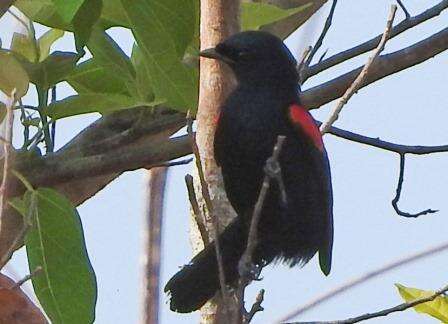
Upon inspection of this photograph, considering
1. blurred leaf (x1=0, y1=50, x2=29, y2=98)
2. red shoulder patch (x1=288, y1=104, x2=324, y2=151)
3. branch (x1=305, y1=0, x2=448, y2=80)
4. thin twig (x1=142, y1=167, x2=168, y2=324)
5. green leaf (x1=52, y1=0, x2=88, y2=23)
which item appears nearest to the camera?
green leaf (x1=52, y1=0, x2=88, y2=23)

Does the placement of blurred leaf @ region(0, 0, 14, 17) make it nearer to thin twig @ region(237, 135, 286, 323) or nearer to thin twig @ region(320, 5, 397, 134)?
thin twig @ region(237, 135, 286, 323)

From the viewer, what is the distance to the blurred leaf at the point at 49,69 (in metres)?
2.23

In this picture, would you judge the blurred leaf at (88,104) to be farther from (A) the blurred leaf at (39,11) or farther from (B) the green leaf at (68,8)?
(B) the green leaf at (68,8)

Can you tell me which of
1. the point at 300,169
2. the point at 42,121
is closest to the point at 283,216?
the point at 300,169

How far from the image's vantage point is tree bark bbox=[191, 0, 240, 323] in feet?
6.79

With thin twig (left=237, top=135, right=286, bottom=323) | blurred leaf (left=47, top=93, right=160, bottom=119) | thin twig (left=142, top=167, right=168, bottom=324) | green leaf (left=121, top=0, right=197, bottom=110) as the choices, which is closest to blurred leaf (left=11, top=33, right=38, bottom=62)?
blurred leaf (left=47, top=93, right=160, bottom=119)

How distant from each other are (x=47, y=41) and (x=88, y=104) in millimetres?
182

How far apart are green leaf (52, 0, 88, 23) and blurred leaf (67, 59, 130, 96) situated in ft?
2.19

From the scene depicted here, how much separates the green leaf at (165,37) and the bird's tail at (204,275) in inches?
12.5

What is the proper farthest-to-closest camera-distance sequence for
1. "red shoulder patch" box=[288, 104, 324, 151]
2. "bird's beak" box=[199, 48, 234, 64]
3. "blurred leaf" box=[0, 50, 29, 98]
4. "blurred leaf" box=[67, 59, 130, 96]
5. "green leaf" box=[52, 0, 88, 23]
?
"blurred leaf" box=[67, 59, 130, 96]
"red shoulder patch" box=[288, 104, 324, 151]
"bird's beak" box=[199, 48, 234, 64]
"blurred leaf" box=[0, 50, 29, 98]
"green leaf" box=[52, 0, 88, 23]

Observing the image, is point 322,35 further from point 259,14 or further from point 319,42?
point 259,14

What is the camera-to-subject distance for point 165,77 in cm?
199

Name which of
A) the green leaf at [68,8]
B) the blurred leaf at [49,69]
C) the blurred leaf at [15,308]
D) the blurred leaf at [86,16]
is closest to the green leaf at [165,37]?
the blurred leaf at [86,16]

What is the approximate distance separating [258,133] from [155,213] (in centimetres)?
48
